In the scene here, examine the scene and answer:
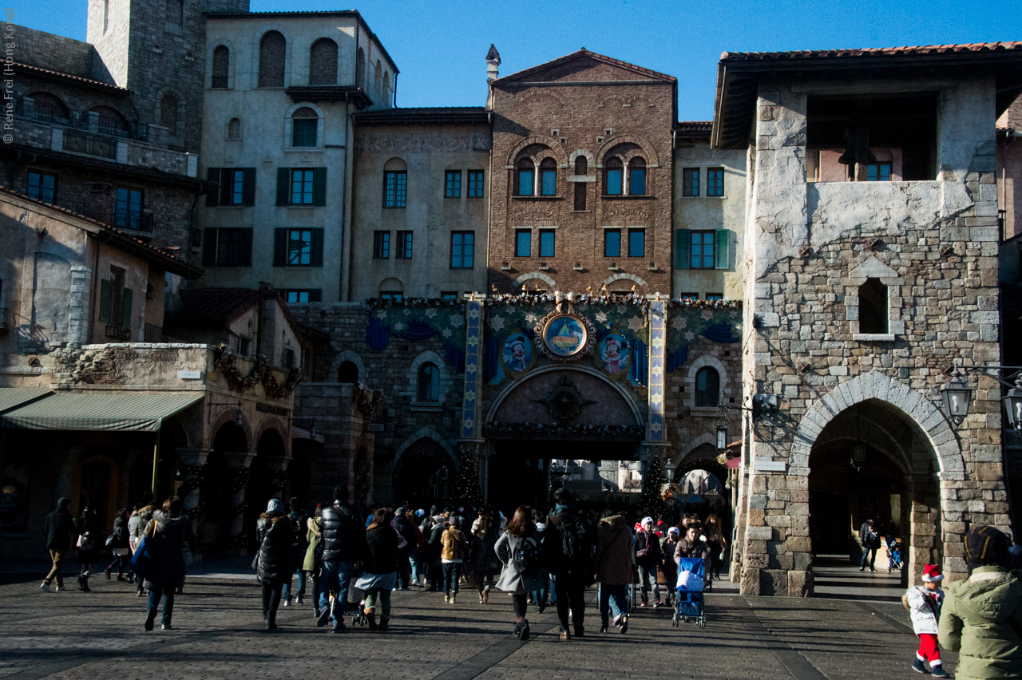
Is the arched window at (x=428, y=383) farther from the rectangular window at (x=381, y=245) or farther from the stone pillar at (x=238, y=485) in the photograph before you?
the stone pillar at (x=238, y=485)

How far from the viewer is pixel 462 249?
1603 inches

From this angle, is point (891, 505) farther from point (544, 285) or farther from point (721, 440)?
point (544, 285)

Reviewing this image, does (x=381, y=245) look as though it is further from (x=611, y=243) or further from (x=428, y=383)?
(x=611, y=243)

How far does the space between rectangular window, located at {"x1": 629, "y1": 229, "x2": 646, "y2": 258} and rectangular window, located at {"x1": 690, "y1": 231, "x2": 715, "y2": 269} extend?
6.14 ft

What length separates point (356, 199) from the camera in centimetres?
4138

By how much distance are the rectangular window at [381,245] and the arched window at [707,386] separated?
1311 cm

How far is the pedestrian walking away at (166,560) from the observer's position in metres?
12.2

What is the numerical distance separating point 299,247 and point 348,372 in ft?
19.2

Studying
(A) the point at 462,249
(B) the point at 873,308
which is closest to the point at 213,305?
(A) the point at 462,249

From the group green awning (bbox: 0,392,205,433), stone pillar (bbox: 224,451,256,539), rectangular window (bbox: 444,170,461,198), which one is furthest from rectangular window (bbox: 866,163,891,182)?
green awning (bbox: 0,392,205,433)

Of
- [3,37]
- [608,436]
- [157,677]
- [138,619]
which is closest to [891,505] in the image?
[608,436]

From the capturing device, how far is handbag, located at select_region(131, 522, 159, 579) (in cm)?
1237

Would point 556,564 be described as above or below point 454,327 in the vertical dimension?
below

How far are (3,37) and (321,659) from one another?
1490 inches
